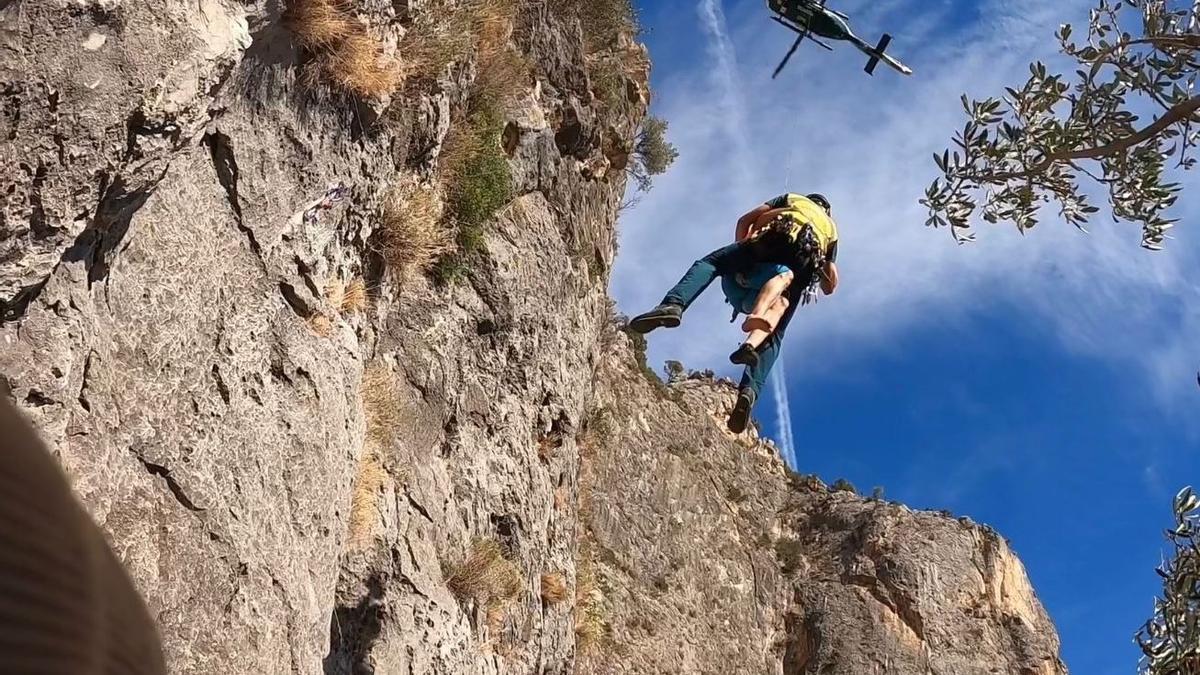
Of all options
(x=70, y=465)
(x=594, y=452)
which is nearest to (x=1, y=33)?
(x=70, y=465)

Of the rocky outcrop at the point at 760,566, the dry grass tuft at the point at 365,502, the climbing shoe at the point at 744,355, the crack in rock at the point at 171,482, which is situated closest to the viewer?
the crack in rock at the point at 171,482

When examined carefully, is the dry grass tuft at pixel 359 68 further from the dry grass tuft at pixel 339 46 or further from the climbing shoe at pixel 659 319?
the climbing shoe at pixel 659 319

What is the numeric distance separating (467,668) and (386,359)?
2384 millimetres

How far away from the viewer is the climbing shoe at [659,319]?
7535mm

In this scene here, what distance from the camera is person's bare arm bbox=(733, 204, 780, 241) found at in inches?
325

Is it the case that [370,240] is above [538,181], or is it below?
below

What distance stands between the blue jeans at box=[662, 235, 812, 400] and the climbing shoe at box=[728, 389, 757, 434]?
47 mm

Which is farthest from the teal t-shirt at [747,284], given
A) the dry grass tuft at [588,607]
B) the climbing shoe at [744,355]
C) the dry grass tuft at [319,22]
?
the dry grass tuft at [588,607]

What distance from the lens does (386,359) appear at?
855 cm

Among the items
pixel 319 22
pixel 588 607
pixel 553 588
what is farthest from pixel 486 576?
pixel 588 607

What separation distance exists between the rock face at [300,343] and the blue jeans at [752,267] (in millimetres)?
2258

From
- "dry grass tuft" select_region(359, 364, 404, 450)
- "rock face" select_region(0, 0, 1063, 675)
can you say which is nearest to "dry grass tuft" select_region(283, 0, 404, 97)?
"rock face" select_region(0, 0, 1063, 675)

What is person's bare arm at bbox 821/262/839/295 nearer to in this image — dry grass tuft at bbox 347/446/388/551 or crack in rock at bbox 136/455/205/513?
dry grass tuft at bbox 347/446/388/551

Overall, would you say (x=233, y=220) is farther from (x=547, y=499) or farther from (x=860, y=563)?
(x=860, y=563)
